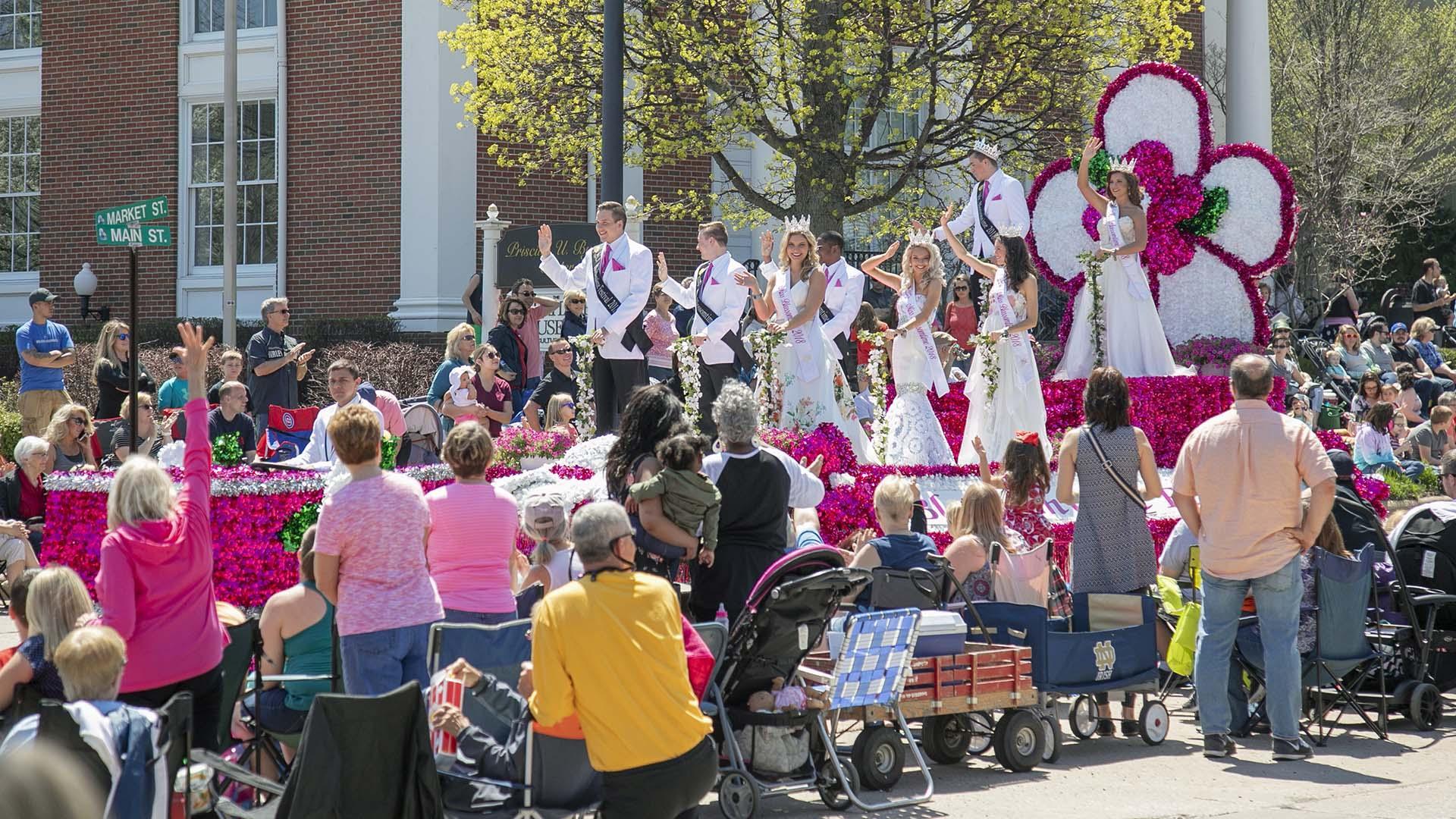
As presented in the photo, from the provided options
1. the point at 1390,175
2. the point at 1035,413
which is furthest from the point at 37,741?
the point at 1390,175

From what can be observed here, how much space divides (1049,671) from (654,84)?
13082 mm

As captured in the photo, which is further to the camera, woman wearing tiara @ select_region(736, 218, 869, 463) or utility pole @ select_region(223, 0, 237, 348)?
utility pole @ select_region(223, 0, 237, 348)

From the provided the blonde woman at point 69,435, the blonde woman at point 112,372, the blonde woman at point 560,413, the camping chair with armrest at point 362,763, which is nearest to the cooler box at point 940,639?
the camping chair with armrest at point 362,763

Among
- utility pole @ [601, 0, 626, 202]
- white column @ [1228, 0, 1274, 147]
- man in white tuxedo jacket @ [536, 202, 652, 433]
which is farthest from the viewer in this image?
white column @ [1228, 0, 1274, 147]

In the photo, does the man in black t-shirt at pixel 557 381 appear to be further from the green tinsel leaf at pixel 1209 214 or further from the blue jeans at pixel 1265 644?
the blue jeans at pixel 1265 644

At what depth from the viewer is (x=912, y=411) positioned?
13.1 m

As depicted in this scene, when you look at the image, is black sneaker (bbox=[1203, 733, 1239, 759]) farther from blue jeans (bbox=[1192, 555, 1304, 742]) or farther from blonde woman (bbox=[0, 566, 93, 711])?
blonde woman (bbox=[0, 566, 93, 711])

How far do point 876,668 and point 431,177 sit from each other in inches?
627

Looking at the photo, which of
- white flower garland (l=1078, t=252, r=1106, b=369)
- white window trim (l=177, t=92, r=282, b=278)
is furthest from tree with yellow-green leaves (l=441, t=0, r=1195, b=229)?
white flower garland (l=1078, t=252, r=1106, b=369)

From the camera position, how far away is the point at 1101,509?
9094mm

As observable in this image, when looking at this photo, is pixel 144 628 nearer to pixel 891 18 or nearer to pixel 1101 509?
pixel 1101 509

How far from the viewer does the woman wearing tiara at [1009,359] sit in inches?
513

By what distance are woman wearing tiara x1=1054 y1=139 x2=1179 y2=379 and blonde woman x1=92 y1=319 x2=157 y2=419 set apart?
27.6 feet

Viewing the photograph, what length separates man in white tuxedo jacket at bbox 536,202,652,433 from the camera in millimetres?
12594
